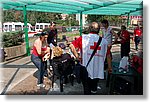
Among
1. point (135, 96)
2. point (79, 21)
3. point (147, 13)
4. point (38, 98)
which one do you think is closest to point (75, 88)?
point (38, 98)

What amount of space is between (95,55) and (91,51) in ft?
0.28

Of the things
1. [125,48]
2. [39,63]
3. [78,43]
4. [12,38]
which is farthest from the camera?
[12,38]

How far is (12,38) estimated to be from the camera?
945 cm

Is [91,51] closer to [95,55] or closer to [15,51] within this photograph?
[95,55]

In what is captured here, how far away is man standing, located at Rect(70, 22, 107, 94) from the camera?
133 inches

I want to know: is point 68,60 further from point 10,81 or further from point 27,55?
point 27,55

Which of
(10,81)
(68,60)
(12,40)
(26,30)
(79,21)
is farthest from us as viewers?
(79,21)

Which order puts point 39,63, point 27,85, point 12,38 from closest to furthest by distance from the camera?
point 39,63
point 27,85
point 12,38

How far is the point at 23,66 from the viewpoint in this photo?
6605mm

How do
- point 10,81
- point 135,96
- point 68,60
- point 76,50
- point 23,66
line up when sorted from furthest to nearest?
1. point 23,66
2. point 10,81
3. point 68,60
4. point 135,96
5. point 76,50

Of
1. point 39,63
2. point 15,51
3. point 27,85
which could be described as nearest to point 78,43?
point 39,63

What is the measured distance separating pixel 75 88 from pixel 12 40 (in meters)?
5.48

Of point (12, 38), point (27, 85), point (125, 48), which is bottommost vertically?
point (27, 85)

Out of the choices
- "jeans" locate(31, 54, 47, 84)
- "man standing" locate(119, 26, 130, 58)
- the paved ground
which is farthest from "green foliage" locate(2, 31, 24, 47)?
"man standing" locate(119, 26, 130, 58)
